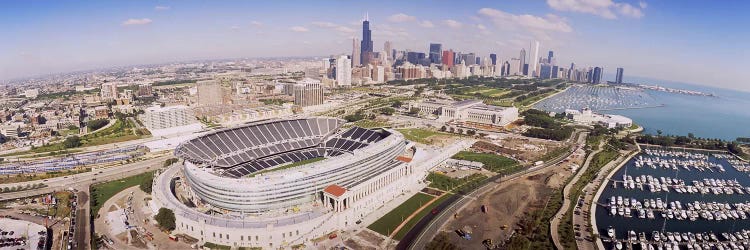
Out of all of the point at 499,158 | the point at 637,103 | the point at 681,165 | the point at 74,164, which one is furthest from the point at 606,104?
the point at 74,164

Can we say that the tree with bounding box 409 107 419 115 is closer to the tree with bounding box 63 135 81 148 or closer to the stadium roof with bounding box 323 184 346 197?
the stadium roof with bounding box 323 184 346 197

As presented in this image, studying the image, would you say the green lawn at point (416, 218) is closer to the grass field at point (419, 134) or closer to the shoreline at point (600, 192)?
the shoreline at point (600, 192)

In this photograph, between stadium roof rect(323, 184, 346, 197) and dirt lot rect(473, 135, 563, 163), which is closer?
stadium roof rect(323, 184, 346, 197)

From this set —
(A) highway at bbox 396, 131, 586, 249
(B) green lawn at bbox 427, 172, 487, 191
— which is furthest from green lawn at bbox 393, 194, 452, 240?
(B) green lawn at bbox 427, 172, 487, 191

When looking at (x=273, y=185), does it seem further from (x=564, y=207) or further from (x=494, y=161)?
(x=494, y=161)

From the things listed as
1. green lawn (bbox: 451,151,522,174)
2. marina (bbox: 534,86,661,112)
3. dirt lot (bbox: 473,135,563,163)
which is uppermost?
marina (bbox: 534,86,661,112)

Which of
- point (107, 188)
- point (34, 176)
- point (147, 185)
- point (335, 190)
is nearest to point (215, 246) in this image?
point (335, 190)
